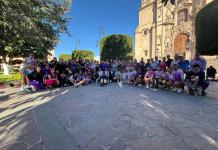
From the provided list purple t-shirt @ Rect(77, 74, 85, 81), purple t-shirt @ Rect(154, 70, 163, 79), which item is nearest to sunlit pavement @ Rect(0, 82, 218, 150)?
purple t-shirt @ Rect(154, 70, 163, 79)

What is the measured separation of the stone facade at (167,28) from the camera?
45009 millimetres

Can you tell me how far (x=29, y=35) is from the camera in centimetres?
1719

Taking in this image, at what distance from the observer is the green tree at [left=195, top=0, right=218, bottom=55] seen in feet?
67.9

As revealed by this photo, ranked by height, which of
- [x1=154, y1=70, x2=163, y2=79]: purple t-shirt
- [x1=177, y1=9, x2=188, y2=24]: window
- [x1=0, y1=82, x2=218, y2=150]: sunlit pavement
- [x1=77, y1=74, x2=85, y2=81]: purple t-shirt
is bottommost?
[x1=0, y1=82, x2=218, y2=150]: sunlit pavement

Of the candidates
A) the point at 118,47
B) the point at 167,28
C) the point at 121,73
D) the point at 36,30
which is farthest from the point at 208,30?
the point at 118,47

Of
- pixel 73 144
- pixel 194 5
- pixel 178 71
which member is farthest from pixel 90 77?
pixel 194 5

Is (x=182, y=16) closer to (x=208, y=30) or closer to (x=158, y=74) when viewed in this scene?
(x=208, y=30)

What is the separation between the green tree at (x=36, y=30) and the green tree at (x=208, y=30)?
36.7 feet

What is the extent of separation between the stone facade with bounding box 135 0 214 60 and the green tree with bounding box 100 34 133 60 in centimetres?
364

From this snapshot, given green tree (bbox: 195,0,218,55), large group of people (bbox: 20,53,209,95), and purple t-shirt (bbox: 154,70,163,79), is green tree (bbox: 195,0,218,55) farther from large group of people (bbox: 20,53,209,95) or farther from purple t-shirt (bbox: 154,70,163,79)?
purple t-shirt (bbox: 154,70,163,79)

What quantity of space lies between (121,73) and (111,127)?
12.9 m

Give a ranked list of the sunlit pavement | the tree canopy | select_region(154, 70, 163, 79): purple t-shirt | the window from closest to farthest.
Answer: the sunlit pavement
select_region(154, 70, 163, 79): purple t-shirt
the tree canopy
the window

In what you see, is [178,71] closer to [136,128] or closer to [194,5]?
[136,128]

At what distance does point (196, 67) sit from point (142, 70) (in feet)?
16.3
